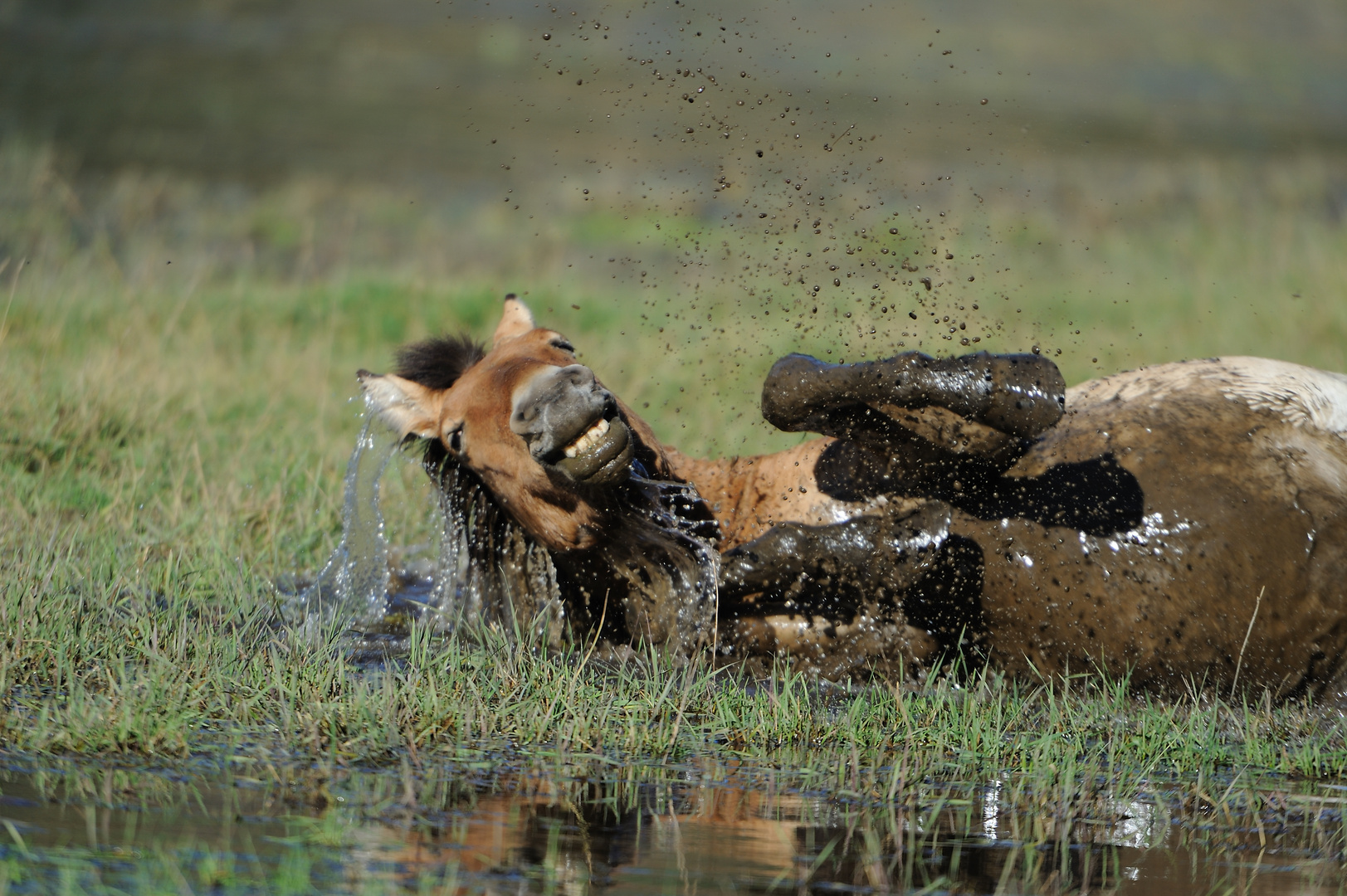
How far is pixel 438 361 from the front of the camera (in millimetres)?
3963

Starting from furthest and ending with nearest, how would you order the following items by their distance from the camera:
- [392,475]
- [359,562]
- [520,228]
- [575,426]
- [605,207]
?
[605,207] → [520,228] → [392,475] → [359,562] → [575,426]

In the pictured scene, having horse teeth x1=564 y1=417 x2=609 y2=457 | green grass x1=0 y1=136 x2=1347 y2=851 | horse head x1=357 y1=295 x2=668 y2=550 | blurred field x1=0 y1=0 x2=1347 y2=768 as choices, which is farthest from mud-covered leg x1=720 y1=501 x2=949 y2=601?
blurred field x1=0 y1=0 x2=1347 y2=768

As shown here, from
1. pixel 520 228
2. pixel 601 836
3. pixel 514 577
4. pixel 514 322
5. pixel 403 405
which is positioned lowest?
pixel 601 836

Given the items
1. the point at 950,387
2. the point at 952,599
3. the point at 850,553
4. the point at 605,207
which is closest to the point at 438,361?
the point at 850,553

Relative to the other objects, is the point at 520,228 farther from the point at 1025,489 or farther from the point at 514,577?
the point at 1025,489

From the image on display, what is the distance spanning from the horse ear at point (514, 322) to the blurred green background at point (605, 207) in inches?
32.7

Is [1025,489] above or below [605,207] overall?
below

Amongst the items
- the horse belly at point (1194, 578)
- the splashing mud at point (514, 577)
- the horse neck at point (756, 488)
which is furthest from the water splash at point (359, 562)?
the horse belly at point (1194, 578)

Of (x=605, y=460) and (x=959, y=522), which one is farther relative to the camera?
(x=959, y=522)

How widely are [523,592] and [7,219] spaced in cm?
726

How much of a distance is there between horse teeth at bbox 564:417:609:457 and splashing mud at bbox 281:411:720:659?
432 mm

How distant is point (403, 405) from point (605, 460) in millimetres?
884

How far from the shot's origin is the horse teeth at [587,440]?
128 inches

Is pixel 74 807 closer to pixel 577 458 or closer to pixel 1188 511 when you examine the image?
pixel 577 458
